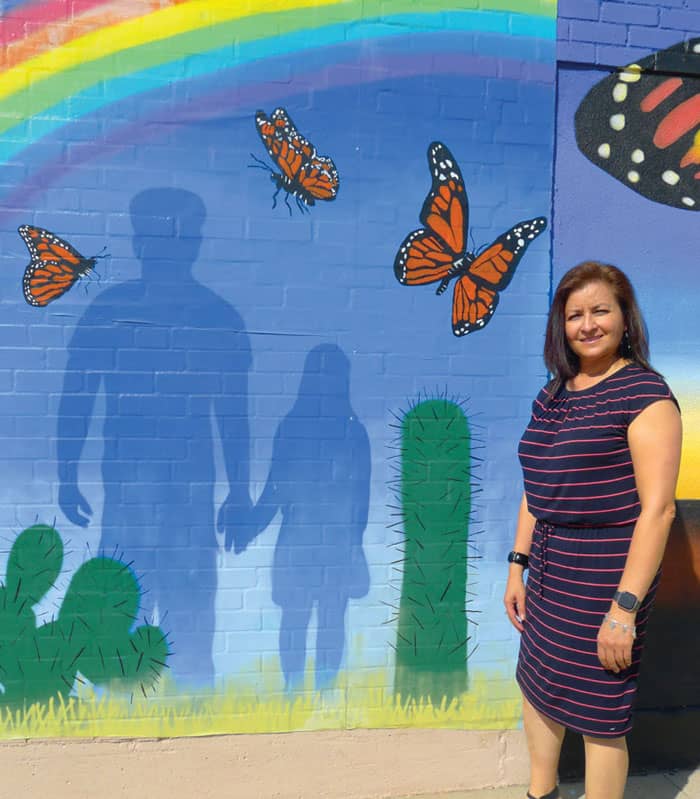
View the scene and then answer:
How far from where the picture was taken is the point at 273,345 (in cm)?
309

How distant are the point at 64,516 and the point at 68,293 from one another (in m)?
0.84

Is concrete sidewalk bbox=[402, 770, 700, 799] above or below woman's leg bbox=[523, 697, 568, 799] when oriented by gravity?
below

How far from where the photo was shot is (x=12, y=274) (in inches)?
116

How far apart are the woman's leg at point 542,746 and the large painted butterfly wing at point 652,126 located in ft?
7.02

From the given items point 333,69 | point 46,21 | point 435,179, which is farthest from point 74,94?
point 435,179

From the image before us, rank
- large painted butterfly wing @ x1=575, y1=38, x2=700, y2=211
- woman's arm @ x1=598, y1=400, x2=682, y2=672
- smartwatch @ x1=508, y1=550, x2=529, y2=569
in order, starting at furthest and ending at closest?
large painted butterfly wing @ x1=575, y1=38, x2=700, y2=211 < smartwatch @ x1=508, y1=550, x2=529, y2=569 < woman's arm @ x1=598, y1=400, x2=682, y2=672

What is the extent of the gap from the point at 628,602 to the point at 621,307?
863 mm

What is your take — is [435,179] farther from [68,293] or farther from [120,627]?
[120,627]

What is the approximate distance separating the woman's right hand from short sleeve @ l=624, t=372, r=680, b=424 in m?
0.71

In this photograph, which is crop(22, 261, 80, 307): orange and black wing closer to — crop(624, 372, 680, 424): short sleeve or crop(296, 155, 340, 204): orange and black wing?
crop(296, 155, 340, 204): orange and black wing

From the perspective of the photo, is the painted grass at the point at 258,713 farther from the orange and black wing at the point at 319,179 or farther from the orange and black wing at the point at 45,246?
the orange and black wing at the point at 319,179

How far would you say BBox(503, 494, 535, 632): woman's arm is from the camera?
104 inches

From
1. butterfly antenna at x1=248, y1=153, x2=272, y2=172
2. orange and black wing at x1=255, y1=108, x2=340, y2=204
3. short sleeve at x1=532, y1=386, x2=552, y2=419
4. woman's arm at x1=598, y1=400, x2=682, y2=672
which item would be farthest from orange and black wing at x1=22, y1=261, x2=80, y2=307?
woman's arm at x1=598, y1=400, x2=682, y2=672

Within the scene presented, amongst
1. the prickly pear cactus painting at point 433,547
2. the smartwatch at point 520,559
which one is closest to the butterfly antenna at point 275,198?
the prickly pear cactus painting at point 433,547
